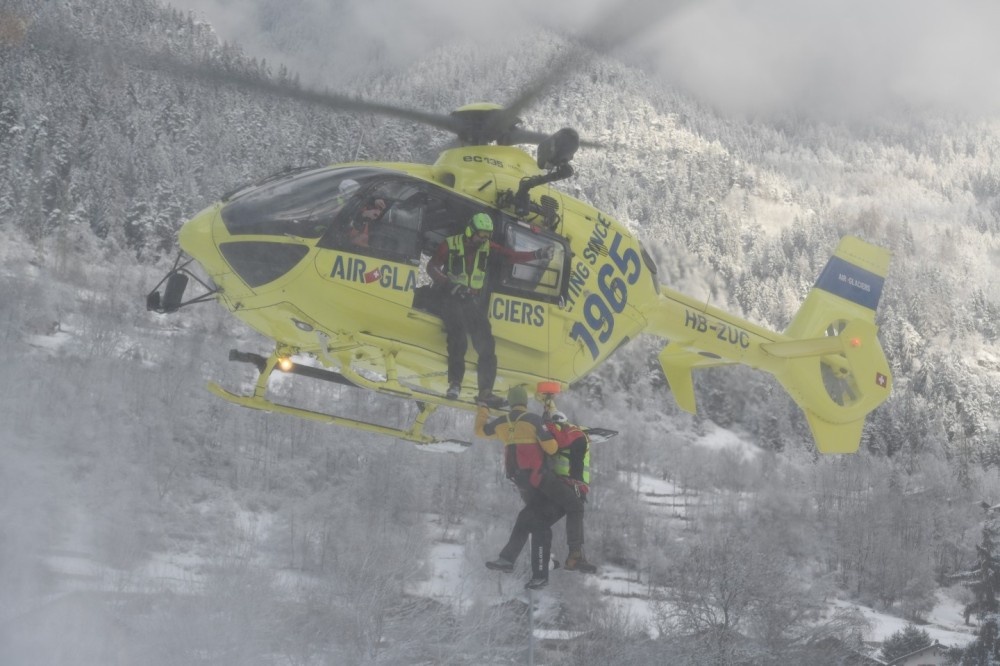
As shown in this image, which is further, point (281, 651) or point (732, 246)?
point (732, 246)

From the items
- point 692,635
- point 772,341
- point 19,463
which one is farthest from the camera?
point 19,463

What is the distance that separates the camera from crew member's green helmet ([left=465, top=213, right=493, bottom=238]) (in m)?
7.42

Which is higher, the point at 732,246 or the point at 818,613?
the point at 732,246

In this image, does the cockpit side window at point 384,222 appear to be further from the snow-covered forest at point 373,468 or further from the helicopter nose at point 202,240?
the snow-covered forest at point 373,468

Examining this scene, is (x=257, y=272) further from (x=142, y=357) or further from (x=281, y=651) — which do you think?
(x=142, y=357)

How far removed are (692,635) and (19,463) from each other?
25.7m

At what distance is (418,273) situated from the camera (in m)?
7.62

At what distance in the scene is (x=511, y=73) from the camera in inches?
2454

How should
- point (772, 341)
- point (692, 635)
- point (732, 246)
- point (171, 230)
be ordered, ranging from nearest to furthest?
point (772, 341) < point (692, 635) < point (171, 230) < point (732, 246)

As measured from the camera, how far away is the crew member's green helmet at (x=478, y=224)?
24.3ft

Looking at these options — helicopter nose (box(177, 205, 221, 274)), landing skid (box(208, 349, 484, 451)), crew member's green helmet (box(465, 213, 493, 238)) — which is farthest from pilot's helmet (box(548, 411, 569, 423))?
helicopter nose (box(177, 205, 221, 274))

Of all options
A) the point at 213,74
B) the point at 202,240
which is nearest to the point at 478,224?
the point at 202,240

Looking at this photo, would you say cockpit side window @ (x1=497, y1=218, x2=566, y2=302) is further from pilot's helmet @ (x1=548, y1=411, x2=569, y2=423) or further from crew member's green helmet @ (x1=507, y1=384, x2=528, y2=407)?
pilot's helmet @ (x1=548, y1=411, x2=569, y2=423)


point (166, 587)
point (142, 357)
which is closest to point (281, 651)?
point (166, 587)
